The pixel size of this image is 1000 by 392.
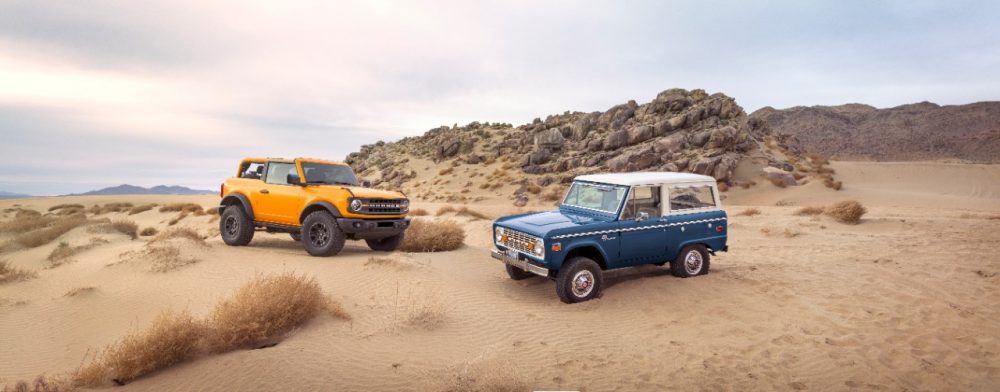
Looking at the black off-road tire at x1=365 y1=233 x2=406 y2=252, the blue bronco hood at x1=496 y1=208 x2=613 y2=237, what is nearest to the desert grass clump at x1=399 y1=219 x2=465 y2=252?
the black off-road tire at x1=365 y1=233 x2=406 y2=252

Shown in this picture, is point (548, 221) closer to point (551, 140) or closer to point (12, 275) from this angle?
point (12, 275)

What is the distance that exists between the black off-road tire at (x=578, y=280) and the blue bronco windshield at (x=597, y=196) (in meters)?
1.08

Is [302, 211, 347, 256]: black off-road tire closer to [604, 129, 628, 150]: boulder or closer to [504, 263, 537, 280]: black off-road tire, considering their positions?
[504, 263, 537, 280]: black off-road tire

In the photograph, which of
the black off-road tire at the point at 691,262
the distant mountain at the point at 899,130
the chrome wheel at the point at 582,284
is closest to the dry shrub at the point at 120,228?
the chrome wheel at the point at 582,284

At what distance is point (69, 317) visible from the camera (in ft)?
28.0

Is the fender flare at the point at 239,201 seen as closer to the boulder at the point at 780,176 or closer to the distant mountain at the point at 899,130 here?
the boulder at the point at 780,176

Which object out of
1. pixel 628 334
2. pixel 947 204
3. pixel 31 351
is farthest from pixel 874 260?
pixel 947 204

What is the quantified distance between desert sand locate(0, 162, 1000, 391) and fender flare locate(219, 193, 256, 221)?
0.97 meters

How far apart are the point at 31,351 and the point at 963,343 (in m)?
13.2

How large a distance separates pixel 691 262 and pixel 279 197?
30.9ft

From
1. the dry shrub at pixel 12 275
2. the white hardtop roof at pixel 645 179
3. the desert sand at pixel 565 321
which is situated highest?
the white hardtop roof at pixel 645 179

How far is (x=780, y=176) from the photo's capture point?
30.9 m

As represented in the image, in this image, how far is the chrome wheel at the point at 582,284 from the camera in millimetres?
8267

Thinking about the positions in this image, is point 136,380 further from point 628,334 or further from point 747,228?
point 747,228
